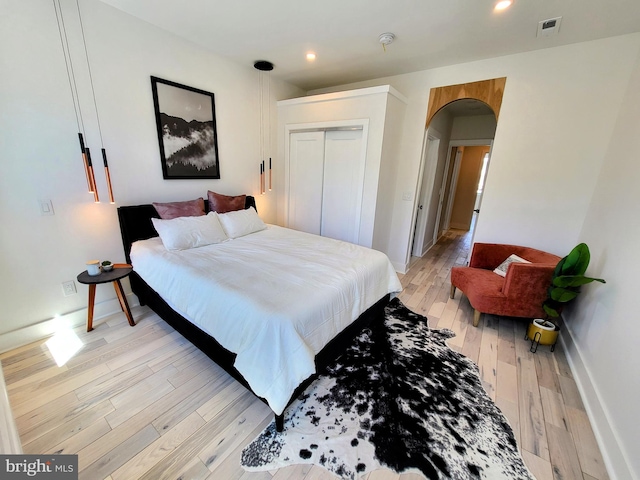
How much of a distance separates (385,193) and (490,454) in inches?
109

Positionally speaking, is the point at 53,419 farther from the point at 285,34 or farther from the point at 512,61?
the point at 512,61

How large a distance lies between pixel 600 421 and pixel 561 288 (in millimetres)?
959

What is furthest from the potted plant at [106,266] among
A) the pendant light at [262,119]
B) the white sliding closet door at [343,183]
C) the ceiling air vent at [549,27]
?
the ceiling air vent at [549,27]

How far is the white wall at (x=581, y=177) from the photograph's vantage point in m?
1.54

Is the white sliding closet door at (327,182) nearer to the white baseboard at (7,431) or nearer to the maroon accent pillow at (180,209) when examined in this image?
the maroon accent pillow at (180,209)

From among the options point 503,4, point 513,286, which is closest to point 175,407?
point 513,286

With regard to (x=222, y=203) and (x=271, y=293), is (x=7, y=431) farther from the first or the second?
(x=222, y=203)

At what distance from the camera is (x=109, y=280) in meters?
2.11

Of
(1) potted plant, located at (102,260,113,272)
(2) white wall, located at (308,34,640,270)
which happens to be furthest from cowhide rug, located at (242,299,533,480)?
(1) potted plant, located at (102,260,113,272)

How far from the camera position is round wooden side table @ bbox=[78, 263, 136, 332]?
2105 millimetres

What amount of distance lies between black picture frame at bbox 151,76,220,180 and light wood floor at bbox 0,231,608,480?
Result: 68.4 inches

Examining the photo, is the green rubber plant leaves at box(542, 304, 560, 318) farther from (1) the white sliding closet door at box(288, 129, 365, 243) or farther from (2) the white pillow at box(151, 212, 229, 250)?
(2) the white pillow at box(151, 212, 229, 250)

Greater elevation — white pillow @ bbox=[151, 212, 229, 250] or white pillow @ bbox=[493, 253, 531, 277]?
white pillow @ bbox=[151, 212, 229, 250]

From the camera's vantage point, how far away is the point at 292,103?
3680mm
